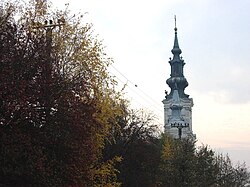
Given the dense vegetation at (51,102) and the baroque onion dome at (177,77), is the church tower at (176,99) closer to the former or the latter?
the baroque onion dome at (177,77)

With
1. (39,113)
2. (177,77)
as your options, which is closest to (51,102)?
(39,113)

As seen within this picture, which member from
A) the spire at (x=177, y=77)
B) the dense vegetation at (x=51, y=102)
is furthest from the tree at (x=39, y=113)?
the spire at (x=177, y=77)

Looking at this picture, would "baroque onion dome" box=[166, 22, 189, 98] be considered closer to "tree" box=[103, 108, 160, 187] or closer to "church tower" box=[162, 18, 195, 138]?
"church tower" box=[162, 18, 195, 138]

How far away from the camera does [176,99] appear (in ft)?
406

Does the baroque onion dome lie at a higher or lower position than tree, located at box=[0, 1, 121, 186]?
higher

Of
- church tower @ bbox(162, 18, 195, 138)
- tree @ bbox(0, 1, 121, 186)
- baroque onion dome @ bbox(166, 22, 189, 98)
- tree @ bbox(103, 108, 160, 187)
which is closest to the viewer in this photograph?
tree @ bbox(0, 1, 121, 186)

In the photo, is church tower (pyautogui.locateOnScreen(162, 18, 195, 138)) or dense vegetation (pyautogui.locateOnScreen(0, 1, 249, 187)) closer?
dense vegetation (pyautogui.locateOnScreen(0, 1, 249, 187))

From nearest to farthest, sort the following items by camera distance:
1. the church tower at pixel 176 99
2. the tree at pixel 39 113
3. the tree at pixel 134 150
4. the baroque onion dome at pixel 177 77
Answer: the tree at pixel 39 113
the tree at pixel 134 150
the baroque onion dome at pixel 177 77
the church tower at pixel 176 99

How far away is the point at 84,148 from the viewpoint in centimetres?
2805

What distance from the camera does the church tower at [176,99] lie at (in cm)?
12126

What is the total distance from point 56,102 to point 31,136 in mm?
1981

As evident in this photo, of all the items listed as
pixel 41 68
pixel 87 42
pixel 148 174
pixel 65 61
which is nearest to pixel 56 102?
pixel 41 68

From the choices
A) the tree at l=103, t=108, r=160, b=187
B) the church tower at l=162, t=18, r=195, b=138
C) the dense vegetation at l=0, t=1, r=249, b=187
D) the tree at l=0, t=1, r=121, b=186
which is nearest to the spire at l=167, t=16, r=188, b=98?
the church tower at l=162, t=18, r=195, b=138

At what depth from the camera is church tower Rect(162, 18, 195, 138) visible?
4774 inches
